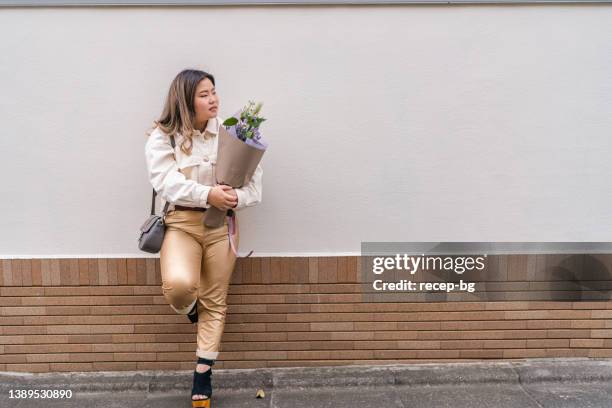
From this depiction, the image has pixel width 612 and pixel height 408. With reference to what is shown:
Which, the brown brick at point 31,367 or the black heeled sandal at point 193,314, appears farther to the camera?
the brown brick at point 31,367

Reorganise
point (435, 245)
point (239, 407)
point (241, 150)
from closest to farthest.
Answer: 1. point (241, 150)
2. point (239, 407)
3. point (435, 245)

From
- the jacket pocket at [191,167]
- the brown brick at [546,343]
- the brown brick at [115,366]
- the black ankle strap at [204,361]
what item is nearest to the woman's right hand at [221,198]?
the jacket pocket at [191,167]

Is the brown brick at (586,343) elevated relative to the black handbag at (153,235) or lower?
lower

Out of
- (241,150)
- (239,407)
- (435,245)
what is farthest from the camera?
(435,245)

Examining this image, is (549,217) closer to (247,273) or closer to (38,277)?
(247,273)

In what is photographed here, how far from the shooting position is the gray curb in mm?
3574

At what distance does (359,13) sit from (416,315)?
6.30ft

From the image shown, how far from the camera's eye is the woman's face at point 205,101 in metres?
3.14

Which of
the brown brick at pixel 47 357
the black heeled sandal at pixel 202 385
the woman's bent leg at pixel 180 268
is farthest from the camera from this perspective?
the brown brick at pixel 47 357

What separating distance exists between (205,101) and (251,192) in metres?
0.56

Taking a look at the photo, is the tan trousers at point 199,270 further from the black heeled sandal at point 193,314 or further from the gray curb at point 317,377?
the gray curb at point 317,377

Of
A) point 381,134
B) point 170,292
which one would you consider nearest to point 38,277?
point 170,292

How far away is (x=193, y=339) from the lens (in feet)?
12.0

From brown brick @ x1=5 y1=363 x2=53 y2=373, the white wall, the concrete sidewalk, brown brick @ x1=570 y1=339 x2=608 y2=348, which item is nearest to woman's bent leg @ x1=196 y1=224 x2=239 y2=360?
the white wall
